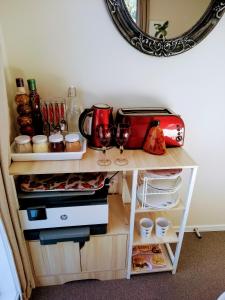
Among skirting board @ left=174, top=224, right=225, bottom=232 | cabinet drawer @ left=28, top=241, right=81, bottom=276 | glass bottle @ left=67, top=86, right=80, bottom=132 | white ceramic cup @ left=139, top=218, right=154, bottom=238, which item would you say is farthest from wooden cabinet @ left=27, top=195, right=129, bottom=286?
skirting board @ left=174, top=224, right=225, bottom=232

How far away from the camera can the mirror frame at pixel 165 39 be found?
1.18 meters

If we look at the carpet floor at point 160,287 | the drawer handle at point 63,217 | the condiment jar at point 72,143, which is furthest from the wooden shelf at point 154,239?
the condiment jar at point 72,143

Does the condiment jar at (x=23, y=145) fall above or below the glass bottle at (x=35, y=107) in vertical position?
below

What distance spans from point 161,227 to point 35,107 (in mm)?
1021

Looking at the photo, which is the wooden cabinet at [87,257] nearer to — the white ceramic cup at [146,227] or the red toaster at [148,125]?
the white ceramic cup at [146,227]

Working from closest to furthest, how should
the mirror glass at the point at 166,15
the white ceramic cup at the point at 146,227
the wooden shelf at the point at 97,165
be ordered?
the wooden shelf at the point at 97,165 → the mirror glass at the point at 166,15 → the white ceramic cup at the point at 146,227

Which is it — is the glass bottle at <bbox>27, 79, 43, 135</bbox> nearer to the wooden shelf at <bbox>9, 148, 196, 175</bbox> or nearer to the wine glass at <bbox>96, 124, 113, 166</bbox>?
the wooden shelf at <bbox>9, 148, 196, 175</bbox>

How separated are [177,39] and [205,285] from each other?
1.55 m

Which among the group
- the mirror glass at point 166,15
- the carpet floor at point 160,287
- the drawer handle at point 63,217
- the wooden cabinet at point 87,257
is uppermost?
the mirror glass at point 166,15

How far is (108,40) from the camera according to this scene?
4.03 ft

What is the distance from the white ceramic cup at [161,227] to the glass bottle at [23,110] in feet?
3.07

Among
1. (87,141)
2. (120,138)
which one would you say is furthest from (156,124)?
(87,141)

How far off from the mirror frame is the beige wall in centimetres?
3

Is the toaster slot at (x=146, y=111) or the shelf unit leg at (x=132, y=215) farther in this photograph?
the toaster slot at (x=146, y=111)
